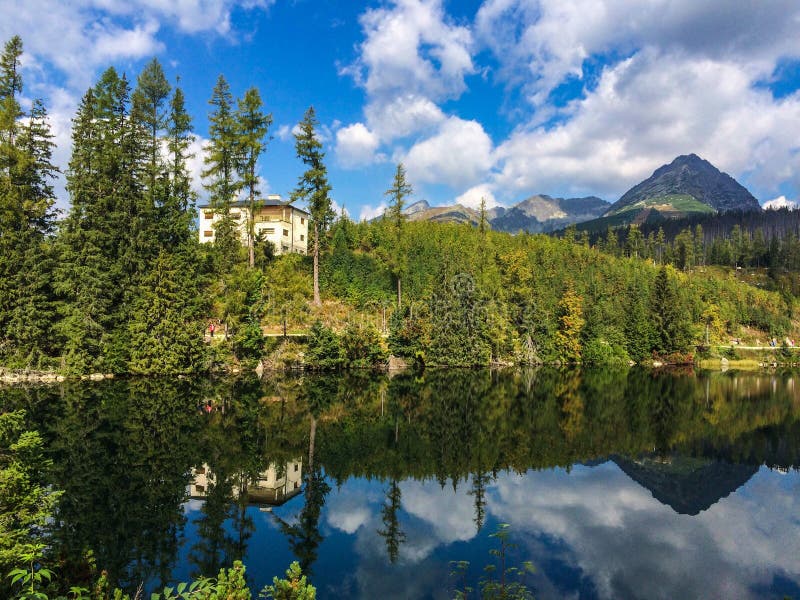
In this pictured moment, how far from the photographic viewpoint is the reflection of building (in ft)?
45.7

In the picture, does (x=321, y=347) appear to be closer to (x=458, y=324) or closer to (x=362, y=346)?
(x=362, y=346)

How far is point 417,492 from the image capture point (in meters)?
15.4

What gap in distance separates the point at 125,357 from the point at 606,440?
113ft

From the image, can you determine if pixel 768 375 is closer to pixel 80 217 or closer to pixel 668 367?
pixel 668 367

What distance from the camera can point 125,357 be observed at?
1421 inches

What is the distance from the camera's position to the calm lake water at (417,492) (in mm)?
10697

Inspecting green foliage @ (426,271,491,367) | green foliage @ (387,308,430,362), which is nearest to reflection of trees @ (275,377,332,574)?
green foliage @ (387,308,430,362)

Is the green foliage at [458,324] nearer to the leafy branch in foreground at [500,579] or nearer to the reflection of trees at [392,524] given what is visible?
the reflection of trees at [392,524]

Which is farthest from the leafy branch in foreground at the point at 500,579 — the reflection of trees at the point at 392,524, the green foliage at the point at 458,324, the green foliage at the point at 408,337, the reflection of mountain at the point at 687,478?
the green foliage at the point at 458,324

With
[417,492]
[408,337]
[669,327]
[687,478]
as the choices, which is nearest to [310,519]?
[417,492]

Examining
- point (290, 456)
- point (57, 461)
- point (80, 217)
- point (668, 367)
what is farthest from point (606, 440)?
point (668, 367)

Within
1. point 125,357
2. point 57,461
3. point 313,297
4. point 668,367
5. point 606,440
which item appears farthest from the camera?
point 668,367

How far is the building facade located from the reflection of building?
41.3 metres

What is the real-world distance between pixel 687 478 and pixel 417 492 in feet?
35.4
